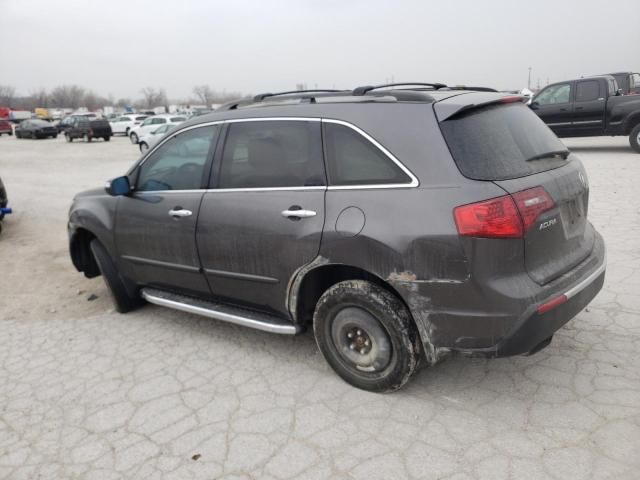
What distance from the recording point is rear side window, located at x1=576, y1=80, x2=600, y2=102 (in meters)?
12.8

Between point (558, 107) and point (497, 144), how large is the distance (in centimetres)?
1215

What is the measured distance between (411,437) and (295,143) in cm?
190

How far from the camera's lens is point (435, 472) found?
8.08 ft

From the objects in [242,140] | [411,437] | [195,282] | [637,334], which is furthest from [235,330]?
[637,334]

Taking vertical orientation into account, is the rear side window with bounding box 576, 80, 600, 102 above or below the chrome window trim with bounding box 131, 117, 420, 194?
above

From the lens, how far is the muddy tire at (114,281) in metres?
4.58

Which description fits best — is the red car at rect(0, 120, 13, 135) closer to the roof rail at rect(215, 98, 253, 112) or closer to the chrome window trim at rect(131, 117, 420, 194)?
the chrome window trim at rect(131, 117, 420, 194)

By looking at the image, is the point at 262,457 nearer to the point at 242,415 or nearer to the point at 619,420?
the point at 242,415

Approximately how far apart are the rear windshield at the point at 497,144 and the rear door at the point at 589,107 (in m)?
11.3

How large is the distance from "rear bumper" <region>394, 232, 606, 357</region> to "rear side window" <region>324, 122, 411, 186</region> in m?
0.62

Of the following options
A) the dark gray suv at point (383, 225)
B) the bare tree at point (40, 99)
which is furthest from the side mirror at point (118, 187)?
the bare tree at point (40, 99)

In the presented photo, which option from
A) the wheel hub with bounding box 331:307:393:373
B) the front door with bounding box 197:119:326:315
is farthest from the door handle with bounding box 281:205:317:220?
the wheel hub with bounding box 331:307:393:373

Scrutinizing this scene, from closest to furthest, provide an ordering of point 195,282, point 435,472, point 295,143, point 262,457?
Answer: point 435,472
point 262,457
point 295,143
point 195,282

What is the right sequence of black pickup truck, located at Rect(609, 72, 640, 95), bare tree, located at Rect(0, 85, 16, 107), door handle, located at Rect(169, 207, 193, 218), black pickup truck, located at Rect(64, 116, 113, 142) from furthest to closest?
1. bare tree, located at Rect(0, 85, 16, 107)
2. black pickup truck, located at Rect(64, 116, 113, 142)
3. black pickup truck, located at Rect(609, 72, 640, 95)
4. door handle, located at Rect(169, 207, 193, 218)
